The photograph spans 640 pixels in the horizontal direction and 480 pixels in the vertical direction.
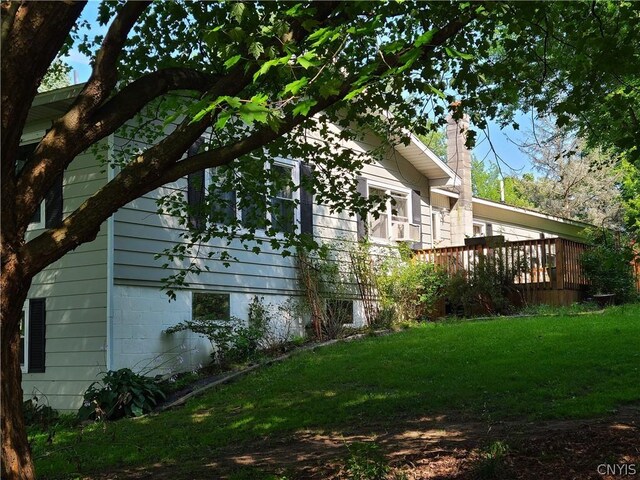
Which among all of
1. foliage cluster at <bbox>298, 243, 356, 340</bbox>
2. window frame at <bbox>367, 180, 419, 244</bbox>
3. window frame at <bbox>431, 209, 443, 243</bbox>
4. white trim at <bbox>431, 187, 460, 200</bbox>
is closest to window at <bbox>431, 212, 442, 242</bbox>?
window frame at <bbox>431, 209, 443, 243</bbox>

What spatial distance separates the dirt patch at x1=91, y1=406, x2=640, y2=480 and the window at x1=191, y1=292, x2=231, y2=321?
17.7 ft

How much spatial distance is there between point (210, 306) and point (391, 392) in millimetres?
4939

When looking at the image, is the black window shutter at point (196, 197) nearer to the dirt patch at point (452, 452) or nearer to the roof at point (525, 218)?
the dirt patch at point (452, 452)

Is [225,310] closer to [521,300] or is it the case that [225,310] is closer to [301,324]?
[301,324]

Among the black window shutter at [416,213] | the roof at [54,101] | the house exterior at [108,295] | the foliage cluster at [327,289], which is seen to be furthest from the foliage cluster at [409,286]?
the roof at [54,101]

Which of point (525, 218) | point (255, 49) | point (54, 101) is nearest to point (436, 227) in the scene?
point (525, 218)

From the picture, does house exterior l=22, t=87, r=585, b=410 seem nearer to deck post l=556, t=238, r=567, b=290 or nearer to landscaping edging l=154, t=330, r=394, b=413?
landscaping edging l=154, t=330, r=394, b=413

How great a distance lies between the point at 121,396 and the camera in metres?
9.56

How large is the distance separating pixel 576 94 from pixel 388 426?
3802 millimetres

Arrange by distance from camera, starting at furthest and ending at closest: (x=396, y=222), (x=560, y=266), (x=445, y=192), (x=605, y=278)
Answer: (x=445, y=192) < (x=396, y=222) < (x=605, y=278) < (x=560, y=266)

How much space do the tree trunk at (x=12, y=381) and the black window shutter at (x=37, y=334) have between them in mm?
7334

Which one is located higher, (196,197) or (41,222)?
(196,197)

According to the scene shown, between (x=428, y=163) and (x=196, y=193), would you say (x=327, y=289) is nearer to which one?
(x=196, y=193)

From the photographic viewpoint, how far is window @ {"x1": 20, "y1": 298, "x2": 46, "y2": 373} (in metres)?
11.3
